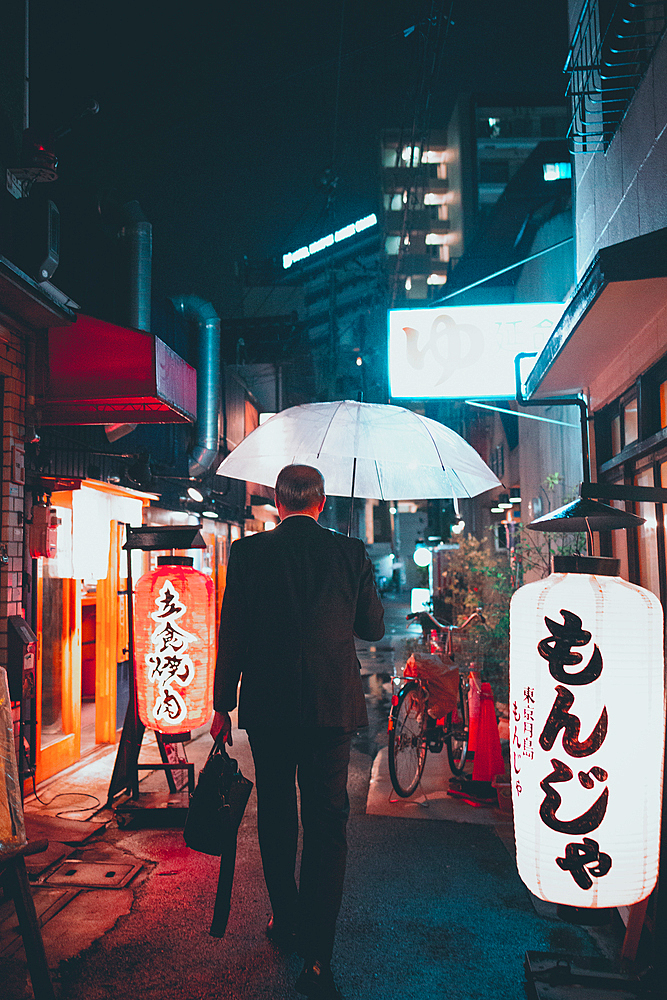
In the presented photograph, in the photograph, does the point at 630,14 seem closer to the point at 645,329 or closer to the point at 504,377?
the point at 645,329

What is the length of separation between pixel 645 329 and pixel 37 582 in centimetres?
719

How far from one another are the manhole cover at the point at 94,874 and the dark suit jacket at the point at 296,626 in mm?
2638

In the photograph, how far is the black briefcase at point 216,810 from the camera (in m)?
4.05

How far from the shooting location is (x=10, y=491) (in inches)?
293

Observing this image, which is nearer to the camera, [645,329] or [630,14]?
[645,329]

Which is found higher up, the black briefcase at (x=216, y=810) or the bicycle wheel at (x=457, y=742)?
the black briefcase at (x=216, y=810)

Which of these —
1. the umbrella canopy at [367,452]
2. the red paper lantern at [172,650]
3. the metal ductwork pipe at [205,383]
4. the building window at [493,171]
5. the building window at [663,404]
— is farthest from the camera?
the building window at [493,171]

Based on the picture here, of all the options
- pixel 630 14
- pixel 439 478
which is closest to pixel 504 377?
pixel 439 478

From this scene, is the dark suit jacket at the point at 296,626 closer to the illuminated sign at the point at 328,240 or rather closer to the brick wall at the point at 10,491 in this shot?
the brick wall at the point at 10,491

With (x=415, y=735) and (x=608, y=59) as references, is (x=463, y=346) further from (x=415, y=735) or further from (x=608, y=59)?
(x=415, y=735)

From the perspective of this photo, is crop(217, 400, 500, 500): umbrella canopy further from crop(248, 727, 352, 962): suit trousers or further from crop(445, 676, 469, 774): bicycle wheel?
crop(445, 676, 469, 774): bicycle wheel

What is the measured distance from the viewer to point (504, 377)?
33.8 ft

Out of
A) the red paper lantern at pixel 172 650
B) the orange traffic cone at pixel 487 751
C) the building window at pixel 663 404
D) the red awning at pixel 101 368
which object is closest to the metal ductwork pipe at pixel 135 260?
the red awning at pixel 101 368

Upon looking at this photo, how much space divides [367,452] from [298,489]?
150 cm
